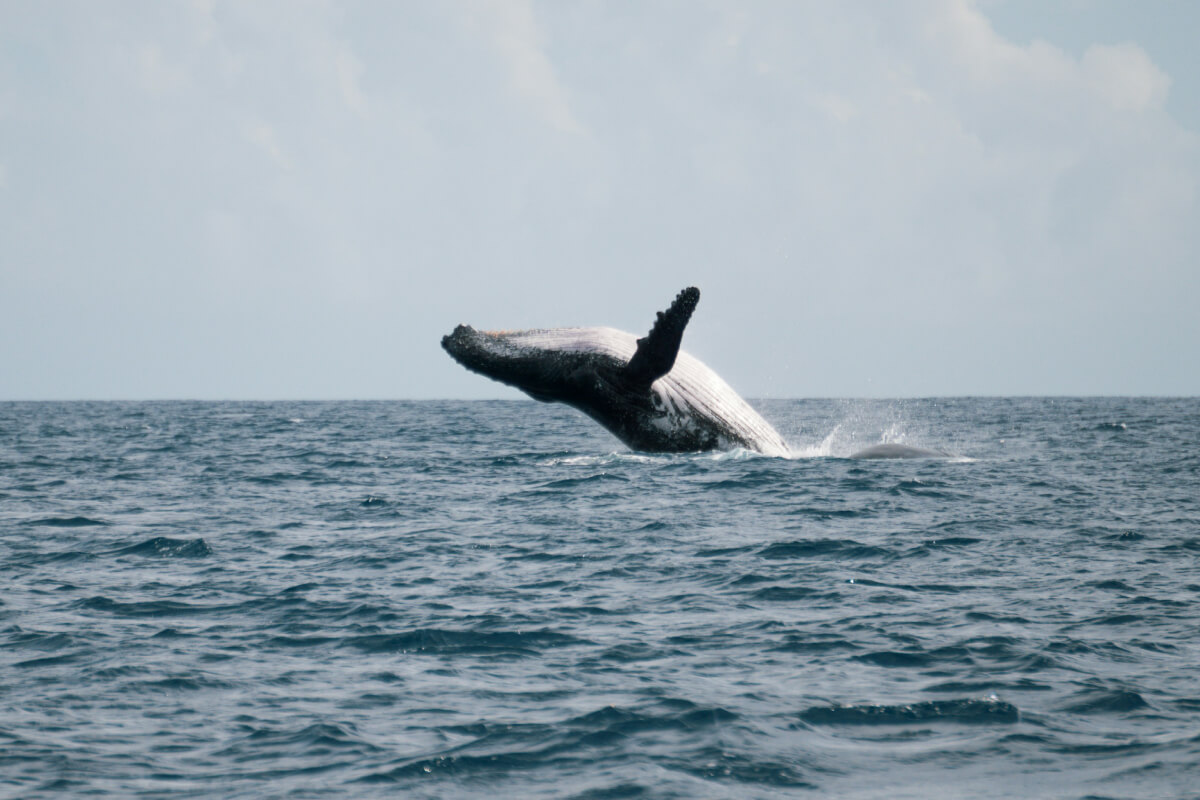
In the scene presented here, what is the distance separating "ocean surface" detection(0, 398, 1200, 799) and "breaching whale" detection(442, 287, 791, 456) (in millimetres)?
632

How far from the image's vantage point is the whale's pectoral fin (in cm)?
1500

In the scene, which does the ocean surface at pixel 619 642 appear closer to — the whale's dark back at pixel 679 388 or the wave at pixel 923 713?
the wave at pixel 923 713

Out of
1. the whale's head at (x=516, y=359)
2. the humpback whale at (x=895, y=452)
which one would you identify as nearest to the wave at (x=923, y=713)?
the whale's head at (x=516, y=359)

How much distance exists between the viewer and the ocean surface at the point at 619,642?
21.3 ft

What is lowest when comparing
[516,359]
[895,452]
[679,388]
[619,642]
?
[619,642]

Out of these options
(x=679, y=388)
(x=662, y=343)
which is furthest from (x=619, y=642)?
(x=679, y=388)

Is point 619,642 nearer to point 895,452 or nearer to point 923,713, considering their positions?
point 923,713

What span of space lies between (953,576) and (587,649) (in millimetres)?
4651

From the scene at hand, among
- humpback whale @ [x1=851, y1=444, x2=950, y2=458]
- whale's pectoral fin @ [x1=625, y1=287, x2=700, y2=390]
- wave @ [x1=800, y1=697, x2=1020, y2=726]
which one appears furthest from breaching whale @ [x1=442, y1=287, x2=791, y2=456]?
wave @ [x1=800, y1=697, x2=1020, y2=726]

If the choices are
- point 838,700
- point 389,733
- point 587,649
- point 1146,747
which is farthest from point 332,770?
point 1146,747

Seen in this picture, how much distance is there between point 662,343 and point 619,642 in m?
7.12

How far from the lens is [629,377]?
16.8 meters

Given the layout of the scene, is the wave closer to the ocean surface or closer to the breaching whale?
the ocean surface

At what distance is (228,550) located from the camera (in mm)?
13883
